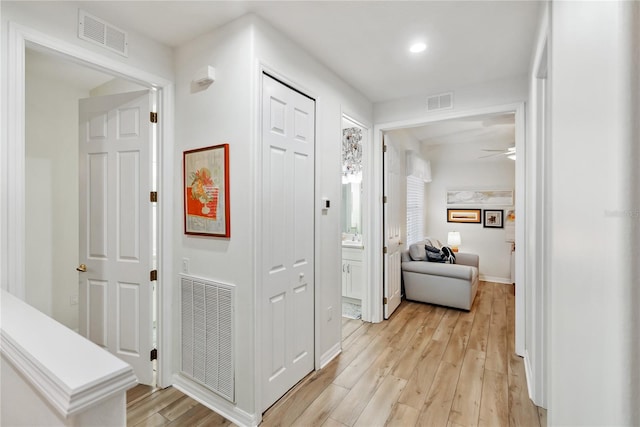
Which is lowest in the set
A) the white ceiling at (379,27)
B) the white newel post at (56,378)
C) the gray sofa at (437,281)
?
the gray sofa at (437,281)

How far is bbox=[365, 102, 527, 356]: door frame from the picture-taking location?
2779 millimetres

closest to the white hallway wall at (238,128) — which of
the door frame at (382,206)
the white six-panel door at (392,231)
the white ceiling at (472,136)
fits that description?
the door frame at (382,206)

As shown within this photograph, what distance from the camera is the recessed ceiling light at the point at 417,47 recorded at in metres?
Result: 2.32

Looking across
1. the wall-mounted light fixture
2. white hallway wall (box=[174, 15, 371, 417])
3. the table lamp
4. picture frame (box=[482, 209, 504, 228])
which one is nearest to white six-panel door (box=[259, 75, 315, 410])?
white hallway wall (box=[174, 15, 371, 417])

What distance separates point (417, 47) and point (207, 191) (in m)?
1.91

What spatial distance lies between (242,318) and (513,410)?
6.33 feet

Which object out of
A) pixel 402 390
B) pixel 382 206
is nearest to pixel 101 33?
pixel 382 206

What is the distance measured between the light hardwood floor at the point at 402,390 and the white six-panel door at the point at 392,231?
0.58m

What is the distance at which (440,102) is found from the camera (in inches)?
126

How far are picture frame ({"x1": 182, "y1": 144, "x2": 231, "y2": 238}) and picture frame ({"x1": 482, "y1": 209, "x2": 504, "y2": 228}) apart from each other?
17.0 ft

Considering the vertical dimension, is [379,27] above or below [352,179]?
above

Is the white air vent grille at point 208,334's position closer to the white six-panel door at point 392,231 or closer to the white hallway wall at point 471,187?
the white six-panel door at point 392,231

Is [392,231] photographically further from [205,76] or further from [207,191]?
[205,76]

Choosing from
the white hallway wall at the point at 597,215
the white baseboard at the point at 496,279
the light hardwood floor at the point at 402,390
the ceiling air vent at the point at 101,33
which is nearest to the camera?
the white hallway wall at the point at 597,215
